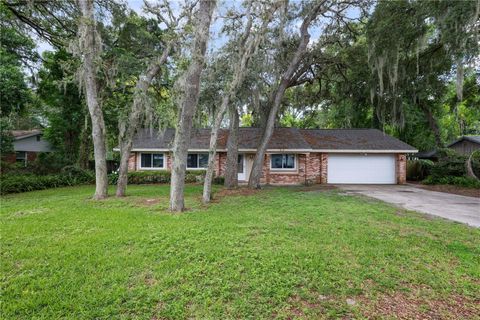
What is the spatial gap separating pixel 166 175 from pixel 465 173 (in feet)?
54.2

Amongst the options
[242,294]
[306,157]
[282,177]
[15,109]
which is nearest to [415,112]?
[306,157]

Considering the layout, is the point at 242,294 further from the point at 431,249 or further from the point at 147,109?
the point at 147,109

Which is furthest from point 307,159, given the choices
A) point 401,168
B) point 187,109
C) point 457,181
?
point 187,109

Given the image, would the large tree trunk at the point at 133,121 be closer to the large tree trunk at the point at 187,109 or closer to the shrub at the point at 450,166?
the large tree trunk at the point at 187,109

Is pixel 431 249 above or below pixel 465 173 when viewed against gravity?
below

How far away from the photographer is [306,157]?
14.5 meters

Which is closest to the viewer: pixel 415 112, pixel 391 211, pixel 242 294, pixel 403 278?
pixel 242 294

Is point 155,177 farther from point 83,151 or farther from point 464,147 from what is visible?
point 464,147

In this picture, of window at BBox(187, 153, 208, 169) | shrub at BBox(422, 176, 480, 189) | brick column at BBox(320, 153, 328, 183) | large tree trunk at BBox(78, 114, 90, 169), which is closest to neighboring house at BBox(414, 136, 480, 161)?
shrub at BBox(422, 176, 480, 189)

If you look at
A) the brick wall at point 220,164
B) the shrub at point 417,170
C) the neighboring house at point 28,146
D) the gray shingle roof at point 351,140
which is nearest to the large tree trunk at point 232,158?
the brick wall at point 220,164

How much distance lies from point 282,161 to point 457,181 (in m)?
9.11

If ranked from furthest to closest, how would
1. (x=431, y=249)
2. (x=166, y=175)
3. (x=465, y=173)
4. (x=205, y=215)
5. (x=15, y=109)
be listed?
(x=166, y=175)
(x=465, y=173)
(x=15, y=109)
(x=205, y=215)
(x=431, y=249)

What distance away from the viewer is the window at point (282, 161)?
14602 mm

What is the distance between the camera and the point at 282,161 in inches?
575
